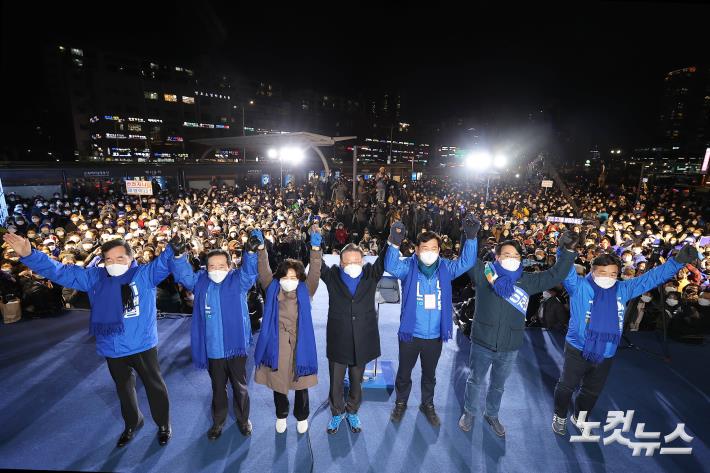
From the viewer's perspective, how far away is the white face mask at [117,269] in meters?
2.95

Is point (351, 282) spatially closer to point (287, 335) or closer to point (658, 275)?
point (287, 335)

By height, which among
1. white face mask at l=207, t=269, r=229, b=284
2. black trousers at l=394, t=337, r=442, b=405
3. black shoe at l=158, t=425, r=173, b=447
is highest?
white face mask at l=207, t=269, r=229, b=284

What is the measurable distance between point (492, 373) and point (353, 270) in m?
1.72

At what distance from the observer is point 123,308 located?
2926mm

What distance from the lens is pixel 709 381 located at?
13.9 ft

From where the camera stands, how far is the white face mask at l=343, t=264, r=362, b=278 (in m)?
3.09

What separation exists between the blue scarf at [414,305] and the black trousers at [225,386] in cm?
157

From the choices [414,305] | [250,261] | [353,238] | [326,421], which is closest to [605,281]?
[414,305]

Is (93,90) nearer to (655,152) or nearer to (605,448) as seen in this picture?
(605,448)

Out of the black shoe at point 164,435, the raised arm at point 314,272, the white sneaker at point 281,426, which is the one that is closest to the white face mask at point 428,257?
the raised arm at point 314,272

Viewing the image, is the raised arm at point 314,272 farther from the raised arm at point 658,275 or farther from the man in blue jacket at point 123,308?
the raised arm at point 658,275

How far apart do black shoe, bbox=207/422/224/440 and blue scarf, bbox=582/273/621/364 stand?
3.57 metres

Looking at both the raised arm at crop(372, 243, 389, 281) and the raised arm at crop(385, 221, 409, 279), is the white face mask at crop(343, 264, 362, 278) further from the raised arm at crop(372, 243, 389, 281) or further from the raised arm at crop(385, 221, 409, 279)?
the raised arm at crop(385, 221, 409, 279)

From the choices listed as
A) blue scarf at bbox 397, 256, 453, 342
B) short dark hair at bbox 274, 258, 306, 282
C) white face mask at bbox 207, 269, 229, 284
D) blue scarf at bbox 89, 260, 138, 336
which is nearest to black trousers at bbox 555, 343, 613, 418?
blue scarf at bbox 397, 256, 453, 342
